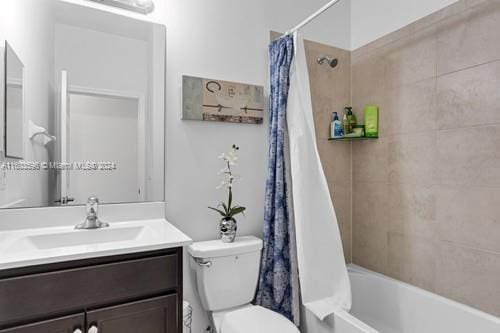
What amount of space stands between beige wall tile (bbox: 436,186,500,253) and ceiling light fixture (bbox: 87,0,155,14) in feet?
6.51

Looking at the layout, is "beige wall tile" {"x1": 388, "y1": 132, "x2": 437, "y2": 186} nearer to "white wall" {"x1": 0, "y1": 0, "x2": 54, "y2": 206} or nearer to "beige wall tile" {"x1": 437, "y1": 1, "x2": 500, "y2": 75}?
"beige wall tile" {"x1": 437, "y1": 1, "x2": 500, "y2": 75}

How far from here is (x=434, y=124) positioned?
1.79m

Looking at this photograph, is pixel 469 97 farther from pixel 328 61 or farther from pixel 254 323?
pixel 254 323

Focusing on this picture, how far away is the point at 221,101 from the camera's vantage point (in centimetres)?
181

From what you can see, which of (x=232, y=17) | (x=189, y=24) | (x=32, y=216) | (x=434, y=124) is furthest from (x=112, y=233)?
(x=434, y=124)

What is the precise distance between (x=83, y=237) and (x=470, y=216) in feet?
6.55

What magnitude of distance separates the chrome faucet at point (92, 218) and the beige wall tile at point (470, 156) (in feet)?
6.26

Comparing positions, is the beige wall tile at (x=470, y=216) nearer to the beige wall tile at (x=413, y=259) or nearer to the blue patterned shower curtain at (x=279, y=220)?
the beige wall tile at (x=413, y=259)

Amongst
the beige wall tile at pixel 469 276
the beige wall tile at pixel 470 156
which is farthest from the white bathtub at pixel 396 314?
the beige wall tile at pixel 470 156

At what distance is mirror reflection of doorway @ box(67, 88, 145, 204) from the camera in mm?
1479

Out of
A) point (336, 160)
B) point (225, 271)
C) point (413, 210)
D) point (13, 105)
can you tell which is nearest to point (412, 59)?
point (336, 160)

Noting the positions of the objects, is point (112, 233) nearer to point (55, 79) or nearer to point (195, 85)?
point (55, 79)

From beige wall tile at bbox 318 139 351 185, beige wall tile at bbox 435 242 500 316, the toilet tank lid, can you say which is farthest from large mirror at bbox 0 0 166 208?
beige wall tile at bbox 435 242 500 316

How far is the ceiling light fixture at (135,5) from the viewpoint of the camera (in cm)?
155
